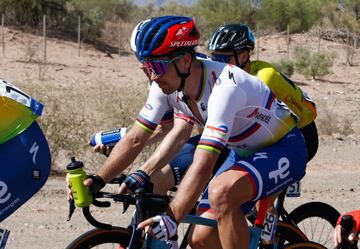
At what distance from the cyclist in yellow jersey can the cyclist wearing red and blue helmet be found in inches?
70.6

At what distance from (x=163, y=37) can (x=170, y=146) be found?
91 cm

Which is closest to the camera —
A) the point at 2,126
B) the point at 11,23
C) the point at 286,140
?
the point at 2,126

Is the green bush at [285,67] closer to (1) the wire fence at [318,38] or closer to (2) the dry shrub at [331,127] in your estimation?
(1) the wire fence at [318,38]

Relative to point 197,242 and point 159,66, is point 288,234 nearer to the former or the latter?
point 197,242

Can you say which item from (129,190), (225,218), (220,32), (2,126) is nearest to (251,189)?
(225,218)

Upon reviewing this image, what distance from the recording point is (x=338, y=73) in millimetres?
28250

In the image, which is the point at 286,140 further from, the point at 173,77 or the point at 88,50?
the point at 88,50

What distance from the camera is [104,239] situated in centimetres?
441

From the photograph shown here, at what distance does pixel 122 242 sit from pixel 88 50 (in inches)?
913

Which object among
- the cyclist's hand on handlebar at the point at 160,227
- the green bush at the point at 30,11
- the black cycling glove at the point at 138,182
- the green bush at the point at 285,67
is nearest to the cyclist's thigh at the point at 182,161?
the black cycling glove at the point at 138,182

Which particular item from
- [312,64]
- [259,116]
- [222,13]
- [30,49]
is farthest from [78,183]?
[222,13]

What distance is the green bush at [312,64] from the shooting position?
2633 cm

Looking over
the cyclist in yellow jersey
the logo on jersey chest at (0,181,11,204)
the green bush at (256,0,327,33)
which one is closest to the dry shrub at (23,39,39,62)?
the green bush at (256,0,327,33)

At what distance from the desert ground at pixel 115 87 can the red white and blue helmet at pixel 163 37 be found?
2.73 m
